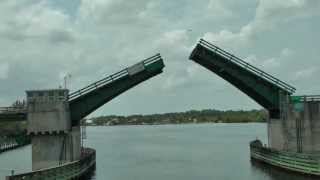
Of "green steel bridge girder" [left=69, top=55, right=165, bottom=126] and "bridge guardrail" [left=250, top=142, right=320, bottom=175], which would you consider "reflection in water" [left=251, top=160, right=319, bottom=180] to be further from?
"green steel bridge girder" [left=69, top=55, right=165, bottom=126]

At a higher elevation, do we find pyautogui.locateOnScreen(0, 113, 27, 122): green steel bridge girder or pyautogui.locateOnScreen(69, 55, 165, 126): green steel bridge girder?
pyautogui.locateOnScreen(69, 55, 165, 126): green steel bridge girder

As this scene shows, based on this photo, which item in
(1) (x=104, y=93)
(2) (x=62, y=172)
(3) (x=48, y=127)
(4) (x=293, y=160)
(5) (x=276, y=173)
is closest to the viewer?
(2) (x=62, y=172)

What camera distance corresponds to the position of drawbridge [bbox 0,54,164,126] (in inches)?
1393

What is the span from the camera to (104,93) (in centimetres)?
3581

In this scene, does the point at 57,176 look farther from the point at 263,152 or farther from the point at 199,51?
the point at 263,152

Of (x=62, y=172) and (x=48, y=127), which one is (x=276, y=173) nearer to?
(x=62, y=172)

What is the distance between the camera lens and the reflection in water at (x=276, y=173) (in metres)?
31.8

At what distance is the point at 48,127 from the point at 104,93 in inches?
182

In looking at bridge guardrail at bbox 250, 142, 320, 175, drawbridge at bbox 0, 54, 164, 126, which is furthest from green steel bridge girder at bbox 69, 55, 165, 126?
bridge guardrail at bbox 250, 142, 320, 175

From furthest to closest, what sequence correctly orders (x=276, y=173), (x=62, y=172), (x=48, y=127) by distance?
(x=276, y=173) < (x=48, y=127) < (x=62, y=172)

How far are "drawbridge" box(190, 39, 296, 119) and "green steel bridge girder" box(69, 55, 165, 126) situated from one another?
297 centimetres

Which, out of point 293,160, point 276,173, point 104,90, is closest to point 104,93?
point 104,90

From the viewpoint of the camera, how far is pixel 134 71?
1403 inches

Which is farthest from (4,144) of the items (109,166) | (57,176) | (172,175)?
A: (57,176)
